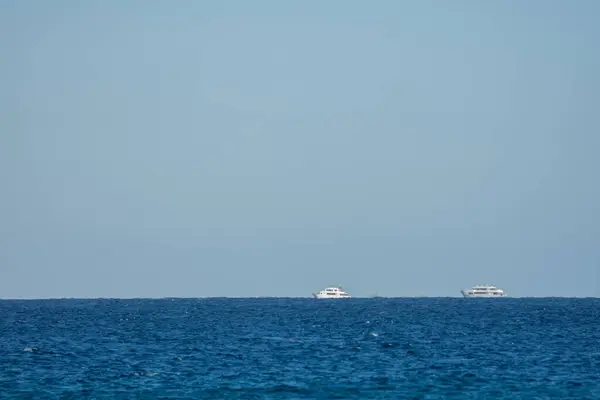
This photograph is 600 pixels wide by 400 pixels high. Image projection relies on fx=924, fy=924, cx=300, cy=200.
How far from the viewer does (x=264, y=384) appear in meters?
58.9

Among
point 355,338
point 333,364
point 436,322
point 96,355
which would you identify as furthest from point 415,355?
point 436,322

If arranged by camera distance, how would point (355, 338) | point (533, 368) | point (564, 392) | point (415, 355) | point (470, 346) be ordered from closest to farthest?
point (564, 392) < point (533, 368) < point (415, 355) < point (470, 346) < point (355, 338)

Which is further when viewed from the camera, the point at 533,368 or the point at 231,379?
the point at 533,368

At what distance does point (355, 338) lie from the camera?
305ft

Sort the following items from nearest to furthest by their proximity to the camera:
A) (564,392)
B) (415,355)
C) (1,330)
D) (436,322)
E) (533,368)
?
(564,392)
(533,368)
(415,355)
(1,330)
(436,322)

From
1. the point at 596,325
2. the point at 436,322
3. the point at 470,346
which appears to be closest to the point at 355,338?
the point at 470,346

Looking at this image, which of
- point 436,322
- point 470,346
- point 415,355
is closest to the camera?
point 415,355

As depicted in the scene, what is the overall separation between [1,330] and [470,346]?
6148 centimetres

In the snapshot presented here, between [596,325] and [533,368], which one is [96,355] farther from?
[596,325]

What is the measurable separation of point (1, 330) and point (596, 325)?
245 feet

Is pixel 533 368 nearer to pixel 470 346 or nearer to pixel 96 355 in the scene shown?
pixel 470 346

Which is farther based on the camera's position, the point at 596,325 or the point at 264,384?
the point at 596,325

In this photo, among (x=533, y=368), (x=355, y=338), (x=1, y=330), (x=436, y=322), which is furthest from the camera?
(x=436, y=322)

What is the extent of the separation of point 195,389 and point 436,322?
70.4m
